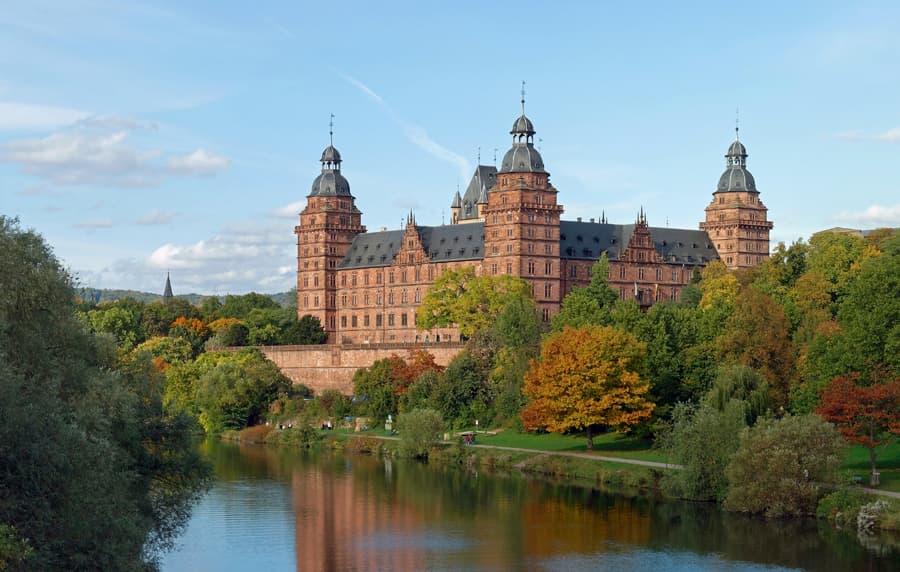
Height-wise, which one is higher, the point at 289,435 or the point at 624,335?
the point at 624,335

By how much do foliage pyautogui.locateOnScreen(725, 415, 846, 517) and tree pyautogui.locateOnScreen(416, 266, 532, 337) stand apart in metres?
44.0

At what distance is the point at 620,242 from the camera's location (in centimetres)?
11044

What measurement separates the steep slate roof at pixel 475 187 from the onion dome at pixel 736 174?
22.5m

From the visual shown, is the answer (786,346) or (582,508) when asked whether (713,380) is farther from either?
(582,508)

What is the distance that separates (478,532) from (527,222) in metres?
57.8

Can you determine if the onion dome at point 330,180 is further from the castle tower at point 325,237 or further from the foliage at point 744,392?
the foliage at point 744,392

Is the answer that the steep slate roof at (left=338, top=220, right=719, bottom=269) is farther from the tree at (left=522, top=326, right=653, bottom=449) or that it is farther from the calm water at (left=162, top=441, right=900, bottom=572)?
the calm water at (left=162, top=441, right=900, bottom=572)

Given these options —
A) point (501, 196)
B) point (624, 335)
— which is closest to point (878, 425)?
point (624, 335)

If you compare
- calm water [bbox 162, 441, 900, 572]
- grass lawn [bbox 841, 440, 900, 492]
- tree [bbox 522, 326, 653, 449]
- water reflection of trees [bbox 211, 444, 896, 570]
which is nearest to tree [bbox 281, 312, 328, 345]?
tree [bbox 522, 326, 653, 449]

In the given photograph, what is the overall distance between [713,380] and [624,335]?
5.20 meters

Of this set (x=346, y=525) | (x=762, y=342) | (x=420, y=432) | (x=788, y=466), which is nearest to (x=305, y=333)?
(x=420, y=432)

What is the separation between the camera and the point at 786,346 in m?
62.8

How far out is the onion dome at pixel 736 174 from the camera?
119688 mm

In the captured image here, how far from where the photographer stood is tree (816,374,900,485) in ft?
161
